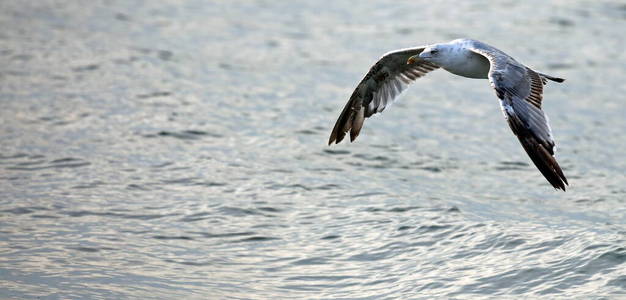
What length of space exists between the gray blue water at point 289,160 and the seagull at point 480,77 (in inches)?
48.6

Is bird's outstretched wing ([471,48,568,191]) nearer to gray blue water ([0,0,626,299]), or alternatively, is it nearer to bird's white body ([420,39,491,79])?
bird's white body ([420,39,491,79])

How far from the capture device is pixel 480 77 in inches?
390

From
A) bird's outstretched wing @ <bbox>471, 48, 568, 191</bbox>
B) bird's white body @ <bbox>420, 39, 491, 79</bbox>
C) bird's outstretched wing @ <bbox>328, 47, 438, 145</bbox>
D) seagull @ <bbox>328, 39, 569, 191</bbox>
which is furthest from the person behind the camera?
bird's outstretched wing @ <bbox>328, 47, 438, 145</bbox>

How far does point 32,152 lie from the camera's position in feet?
42.6

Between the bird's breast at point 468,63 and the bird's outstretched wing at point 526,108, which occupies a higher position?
the bird's breast at point 468,63

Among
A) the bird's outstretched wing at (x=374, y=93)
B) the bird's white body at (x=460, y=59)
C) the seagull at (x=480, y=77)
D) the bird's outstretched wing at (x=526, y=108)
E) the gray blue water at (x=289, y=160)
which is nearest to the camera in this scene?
the bird's outstretched wing at (x=526, y=108)

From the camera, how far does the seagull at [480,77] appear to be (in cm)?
804

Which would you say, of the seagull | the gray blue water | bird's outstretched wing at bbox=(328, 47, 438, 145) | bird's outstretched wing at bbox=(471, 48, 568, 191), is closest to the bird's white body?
the seagull

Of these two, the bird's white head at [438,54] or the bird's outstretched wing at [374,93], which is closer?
the bird's white head at [438,54]

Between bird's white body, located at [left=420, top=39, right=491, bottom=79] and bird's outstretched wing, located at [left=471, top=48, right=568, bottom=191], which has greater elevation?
bird's white body, located at [left=420, top=39, right=491, bottom=79]

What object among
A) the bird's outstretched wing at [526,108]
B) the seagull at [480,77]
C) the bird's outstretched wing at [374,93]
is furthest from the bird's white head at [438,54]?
the bird's outstretched wing at [374,93]

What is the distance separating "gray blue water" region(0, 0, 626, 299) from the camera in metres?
9.47

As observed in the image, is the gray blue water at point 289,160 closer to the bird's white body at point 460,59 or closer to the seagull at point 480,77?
the seagull at point 480,77

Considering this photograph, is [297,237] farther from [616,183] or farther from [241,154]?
[616,183]
